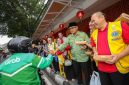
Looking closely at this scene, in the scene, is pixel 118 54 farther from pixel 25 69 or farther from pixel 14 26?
pixel 14 26


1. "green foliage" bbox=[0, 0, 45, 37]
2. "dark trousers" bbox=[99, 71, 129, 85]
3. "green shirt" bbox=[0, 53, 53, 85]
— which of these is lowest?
"dark trousers" bbox=[99, 71, 129, 85]

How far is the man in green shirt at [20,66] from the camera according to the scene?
182 inches

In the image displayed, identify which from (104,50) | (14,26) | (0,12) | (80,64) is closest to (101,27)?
(104,50)

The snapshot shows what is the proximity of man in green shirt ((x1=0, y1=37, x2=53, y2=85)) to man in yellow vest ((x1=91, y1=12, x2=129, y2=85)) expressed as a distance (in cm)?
93

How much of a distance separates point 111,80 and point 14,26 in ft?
104

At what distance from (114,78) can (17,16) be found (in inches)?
1208

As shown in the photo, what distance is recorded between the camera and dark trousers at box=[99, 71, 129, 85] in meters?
5.04

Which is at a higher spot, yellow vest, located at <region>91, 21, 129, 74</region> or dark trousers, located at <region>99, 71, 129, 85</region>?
yellow vest, located at <region>91, 21, 129, 74</region>

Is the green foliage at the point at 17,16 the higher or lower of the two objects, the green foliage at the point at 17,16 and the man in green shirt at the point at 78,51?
the higher

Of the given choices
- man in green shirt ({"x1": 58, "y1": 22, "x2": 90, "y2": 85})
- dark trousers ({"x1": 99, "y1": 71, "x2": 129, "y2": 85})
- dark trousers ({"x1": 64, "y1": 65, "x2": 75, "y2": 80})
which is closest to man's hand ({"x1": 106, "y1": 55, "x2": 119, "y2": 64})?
dark trousers ({"x1": 99, "y1": 71, "x2": 129, "y2": 85})

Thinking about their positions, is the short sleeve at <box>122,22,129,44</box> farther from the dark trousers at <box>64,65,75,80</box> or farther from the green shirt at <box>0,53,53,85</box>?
the dark trousers at <box>64,65,75,80</box>

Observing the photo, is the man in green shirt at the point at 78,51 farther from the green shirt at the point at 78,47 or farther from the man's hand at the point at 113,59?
the man's hand at the point at 113,59

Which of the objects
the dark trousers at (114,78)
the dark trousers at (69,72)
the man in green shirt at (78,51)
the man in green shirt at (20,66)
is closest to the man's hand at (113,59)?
the dark trousers at (114,78)

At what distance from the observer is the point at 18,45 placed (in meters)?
4.78
